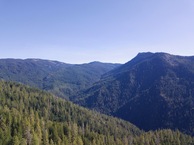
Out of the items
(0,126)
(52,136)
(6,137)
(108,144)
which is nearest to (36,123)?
(52,136)

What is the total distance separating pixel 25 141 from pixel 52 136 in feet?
137

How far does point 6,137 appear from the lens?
138m

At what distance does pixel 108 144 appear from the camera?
190000 millimetres

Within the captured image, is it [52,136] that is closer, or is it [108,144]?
[52,136]

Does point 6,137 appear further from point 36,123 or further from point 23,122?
point 36,123

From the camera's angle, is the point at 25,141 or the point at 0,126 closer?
the point at 25,141

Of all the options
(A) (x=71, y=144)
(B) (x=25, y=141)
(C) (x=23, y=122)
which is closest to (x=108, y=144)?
(A) (x=71, y=144)

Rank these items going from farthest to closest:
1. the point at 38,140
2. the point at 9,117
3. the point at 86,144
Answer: the point at 86,144
the point at 9,117
the point at 38,140

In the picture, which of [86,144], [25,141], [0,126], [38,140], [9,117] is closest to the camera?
[25,141]

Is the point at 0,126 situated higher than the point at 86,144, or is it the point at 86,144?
the point at 0,126

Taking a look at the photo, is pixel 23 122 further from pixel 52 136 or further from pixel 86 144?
pixel 86 144

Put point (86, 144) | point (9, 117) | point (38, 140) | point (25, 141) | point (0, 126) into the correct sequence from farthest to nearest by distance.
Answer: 1. point (86, 144)
2. point (9, 117)
3. point (0, 126)
4. point (38, 140)
5. point (25, 141)

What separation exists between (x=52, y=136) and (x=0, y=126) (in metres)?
32.4

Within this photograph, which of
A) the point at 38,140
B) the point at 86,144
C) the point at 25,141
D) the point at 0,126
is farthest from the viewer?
the point at 86,144
